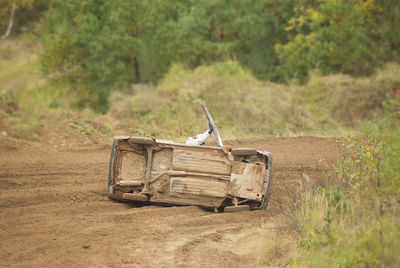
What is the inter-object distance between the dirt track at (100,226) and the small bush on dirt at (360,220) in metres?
0.58

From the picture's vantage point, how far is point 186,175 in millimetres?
7684

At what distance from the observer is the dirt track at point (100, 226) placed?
577 cm

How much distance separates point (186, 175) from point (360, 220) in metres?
3.01

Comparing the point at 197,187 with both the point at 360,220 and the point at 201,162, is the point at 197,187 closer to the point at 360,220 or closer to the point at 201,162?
the point at 201,162

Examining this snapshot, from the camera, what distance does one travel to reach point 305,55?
29.9 metres

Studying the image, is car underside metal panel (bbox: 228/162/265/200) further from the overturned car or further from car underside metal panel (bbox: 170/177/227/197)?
car underside metal panel (bbox: 170/177/227/197)

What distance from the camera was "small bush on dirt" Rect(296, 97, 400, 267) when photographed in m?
5.27

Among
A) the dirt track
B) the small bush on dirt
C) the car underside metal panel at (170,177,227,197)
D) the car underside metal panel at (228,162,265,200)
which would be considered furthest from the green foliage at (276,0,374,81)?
the small bush on dirt

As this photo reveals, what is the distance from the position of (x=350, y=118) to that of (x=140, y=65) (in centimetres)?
1250

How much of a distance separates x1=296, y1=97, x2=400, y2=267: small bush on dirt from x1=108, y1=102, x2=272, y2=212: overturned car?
59.7 inches

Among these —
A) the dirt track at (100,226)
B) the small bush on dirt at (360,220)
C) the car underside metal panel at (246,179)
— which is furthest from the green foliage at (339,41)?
the small bush on dirt at (360,220)

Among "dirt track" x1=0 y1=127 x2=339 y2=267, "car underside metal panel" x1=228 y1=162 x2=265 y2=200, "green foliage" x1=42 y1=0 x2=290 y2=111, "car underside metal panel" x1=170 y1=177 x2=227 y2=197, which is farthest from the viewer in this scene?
"green foliage" x1=42 y1=0 x2=290 y2=111

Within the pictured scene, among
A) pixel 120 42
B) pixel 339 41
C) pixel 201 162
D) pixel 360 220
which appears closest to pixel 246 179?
pixel 201 162

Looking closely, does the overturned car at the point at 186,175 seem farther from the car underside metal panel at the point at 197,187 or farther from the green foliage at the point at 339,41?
the green foliage at the point at 339,41
